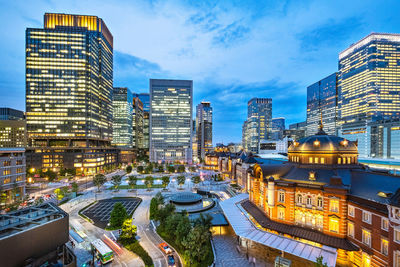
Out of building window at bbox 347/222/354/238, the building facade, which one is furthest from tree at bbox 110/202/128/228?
building window at bbox 347/222/354/238

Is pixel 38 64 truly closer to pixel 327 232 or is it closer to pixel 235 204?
pixel 235 204

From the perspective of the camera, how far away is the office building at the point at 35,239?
65.3 ft

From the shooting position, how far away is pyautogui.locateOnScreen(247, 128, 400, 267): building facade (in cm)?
2706

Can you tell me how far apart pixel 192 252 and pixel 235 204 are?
848 inches

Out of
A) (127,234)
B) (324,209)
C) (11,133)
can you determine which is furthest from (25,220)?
(11,133)

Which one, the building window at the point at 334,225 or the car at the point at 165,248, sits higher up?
the building window at the point at 334,225

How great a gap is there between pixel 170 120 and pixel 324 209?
148328 mm

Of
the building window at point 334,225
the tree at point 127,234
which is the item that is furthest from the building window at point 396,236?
the tree at point 127,234

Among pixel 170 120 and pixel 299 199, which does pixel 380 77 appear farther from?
pixel 299 199

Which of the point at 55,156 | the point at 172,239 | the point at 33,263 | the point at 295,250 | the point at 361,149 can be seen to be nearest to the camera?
the point at 33,263

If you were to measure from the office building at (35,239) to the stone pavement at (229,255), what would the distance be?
74.0 ft

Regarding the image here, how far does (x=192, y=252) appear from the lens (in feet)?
96.2

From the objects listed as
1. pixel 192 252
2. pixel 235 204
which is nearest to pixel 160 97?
pixel 235 204

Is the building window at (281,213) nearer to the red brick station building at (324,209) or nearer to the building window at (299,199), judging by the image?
the red brick station building at (324,209)
